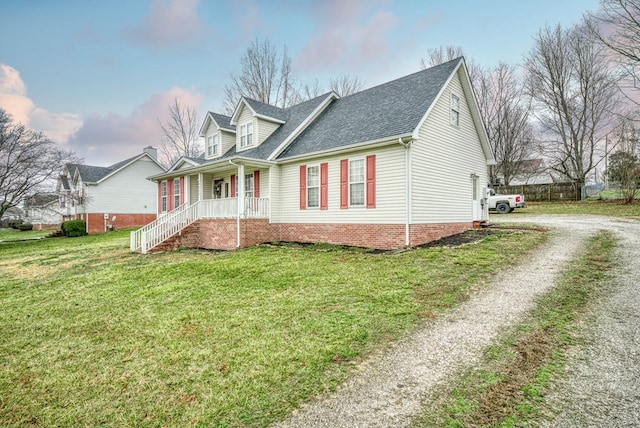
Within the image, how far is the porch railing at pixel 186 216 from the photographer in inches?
501

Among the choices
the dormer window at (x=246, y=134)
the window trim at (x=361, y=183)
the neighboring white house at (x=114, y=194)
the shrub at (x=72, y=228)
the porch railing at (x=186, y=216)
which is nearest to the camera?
the window trim at (x=361, y=183)

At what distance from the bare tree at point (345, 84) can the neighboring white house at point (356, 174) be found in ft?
54.9

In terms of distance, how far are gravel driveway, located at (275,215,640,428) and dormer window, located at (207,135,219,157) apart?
16.1m

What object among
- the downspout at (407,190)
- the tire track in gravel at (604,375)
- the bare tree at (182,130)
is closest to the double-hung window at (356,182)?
the downspout at (407,190)

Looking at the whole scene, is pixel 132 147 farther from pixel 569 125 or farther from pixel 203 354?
pixel 569 125

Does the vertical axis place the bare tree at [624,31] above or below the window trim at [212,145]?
above

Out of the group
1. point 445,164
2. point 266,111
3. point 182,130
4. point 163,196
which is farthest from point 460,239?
point 182,130

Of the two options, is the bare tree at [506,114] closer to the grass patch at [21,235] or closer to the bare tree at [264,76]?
the bare tree at [264,76]

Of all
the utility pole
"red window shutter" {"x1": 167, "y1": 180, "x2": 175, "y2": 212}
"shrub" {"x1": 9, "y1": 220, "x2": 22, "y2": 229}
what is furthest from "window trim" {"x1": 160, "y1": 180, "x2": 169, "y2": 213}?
"shrub" {"x1": 9, "y1": 220, "x2": 22, "y2": 229}

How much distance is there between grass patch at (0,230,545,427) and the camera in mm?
2912

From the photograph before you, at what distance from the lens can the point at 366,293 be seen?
5.83 meters

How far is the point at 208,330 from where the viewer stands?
4539 millimetres

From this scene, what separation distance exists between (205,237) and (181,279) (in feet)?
20.0

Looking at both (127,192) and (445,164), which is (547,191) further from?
(127,192)
